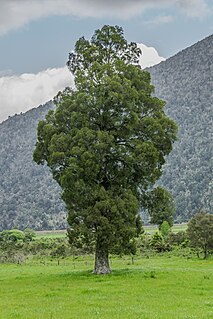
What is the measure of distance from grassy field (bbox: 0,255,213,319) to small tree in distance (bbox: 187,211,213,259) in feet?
67.8

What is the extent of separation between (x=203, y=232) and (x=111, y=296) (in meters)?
32.4

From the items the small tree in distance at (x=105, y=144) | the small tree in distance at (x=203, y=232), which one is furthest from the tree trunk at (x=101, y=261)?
the small tree in distance at (x=203, y=232)

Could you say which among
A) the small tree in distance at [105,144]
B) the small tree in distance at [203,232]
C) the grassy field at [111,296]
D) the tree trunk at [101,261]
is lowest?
the grassy field at [111,296]

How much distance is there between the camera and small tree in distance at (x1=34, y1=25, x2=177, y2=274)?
33375 mm

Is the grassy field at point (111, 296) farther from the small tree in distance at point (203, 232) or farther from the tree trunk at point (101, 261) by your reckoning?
the small tree in distance at point (203, 232)

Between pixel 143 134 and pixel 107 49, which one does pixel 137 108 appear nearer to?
pixel 143 134

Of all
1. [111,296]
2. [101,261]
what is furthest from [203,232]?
[111,296]

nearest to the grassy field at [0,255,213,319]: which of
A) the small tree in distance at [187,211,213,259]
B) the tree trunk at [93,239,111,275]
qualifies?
the tree trunk at [93,239,111,275]

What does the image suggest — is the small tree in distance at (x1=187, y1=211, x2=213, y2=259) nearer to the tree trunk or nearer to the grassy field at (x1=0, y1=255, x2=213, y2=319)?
the grassy field at (x1=0, y1=255, x2=213, y2=319)

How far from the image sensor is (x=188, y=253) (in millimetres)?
62312

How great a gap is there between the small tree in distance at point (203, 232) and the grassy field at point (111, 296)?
2065cm

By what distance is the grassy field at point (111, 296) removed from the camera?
19891 mm

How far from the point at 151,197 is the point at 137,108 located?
256 inches

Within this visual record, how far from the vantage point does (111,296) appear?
81.0 ft
